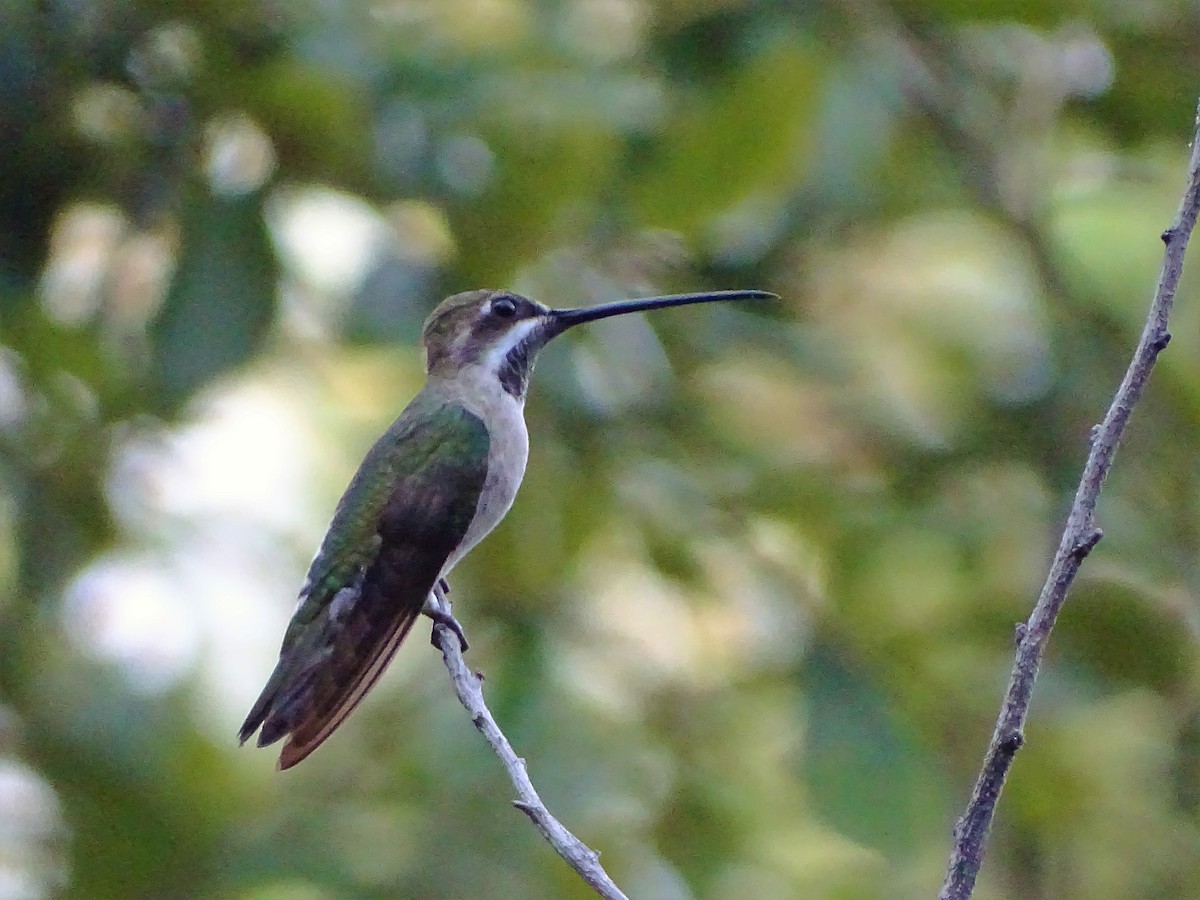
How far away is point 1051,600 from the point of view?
1558 mm

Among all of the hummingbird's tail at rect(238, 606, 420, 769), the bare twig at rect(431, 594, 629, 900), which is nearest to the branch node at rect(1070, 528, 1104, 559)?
the bare twig at rect(431, 594, 629, 900)

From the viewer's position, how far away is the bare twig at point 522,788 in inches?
68.9

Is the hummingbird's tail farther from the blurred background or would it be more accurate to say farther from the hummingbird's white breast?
the blurred background

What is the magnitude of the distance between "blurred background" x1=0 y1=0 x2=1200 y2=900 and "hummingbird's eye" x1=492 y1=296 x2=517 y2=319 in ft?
A: 0.17

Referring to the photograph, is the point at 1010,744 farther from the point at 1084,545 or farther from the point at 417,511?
the point at 417,511

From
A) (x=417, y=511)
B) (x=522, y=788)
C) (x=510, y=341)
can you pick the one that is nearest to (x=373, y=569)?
(x=417, y=511)

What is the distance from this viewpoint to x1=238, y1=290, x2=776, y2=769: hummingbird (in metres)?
2.61

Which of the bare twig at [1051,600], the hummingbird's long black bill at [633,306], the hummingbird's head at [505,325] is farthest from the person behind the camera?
the hummingbird's head at [505,325]

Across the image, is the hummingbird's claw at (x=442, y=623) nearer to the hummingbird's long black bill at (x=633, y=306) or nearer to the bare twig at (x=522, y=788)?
the bare twig at (x=522, y=788)

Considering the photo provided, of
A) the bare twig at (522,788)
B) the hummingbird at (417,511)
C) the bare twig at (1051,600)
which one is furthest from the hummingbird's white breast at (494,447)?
the bare twig at (1051,600)

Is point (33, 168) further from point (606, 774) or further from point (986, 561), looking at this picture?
point (986, 561)

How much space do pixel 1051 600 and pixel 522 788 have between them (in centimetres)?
72

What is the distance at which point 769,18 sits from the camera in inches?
155

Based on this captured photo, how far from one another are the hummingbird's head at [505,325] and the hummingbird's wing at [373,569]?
0.91 feet
